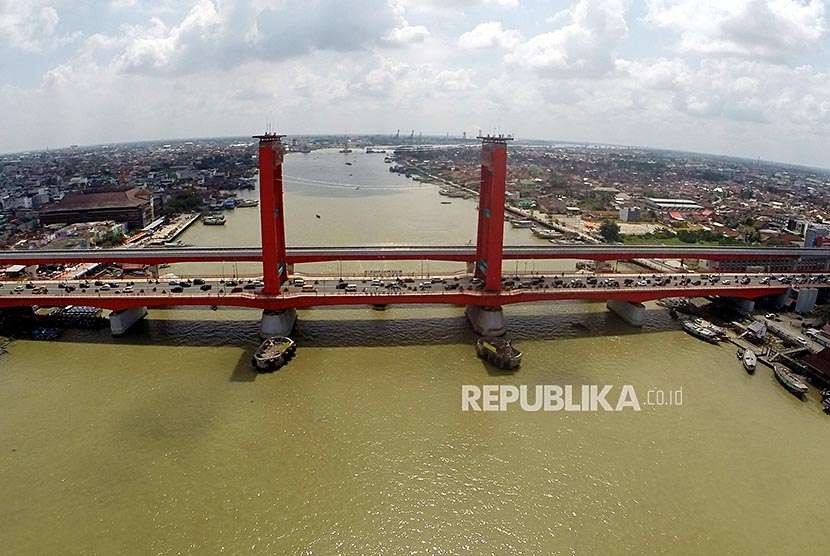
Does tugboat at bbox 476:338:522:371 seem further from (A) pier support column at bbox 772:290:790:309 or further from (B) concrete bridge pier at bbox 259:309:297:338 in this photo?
(A) pier support column at bbox 772:290:790:309

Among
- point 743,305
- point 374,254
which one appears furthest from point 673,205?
point 374,254

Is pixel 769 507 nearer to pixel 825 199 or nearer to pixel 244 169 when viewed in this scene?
pixel 825 199

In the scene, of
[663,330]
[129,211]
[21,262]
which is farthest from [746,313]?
[129,211]

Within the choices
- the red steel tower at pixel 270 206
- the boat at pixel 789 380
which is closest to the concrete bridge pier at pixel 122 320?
the red steel tower at pixel 270 206

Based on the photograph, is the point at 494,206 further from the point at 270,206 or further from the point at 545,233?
the point at 545,233

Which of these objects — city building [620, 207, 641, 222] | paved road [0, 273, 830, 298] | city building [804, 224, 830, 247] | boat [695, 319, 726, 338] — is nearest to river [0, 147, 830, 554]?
boat [695, 319, 726, 338]
